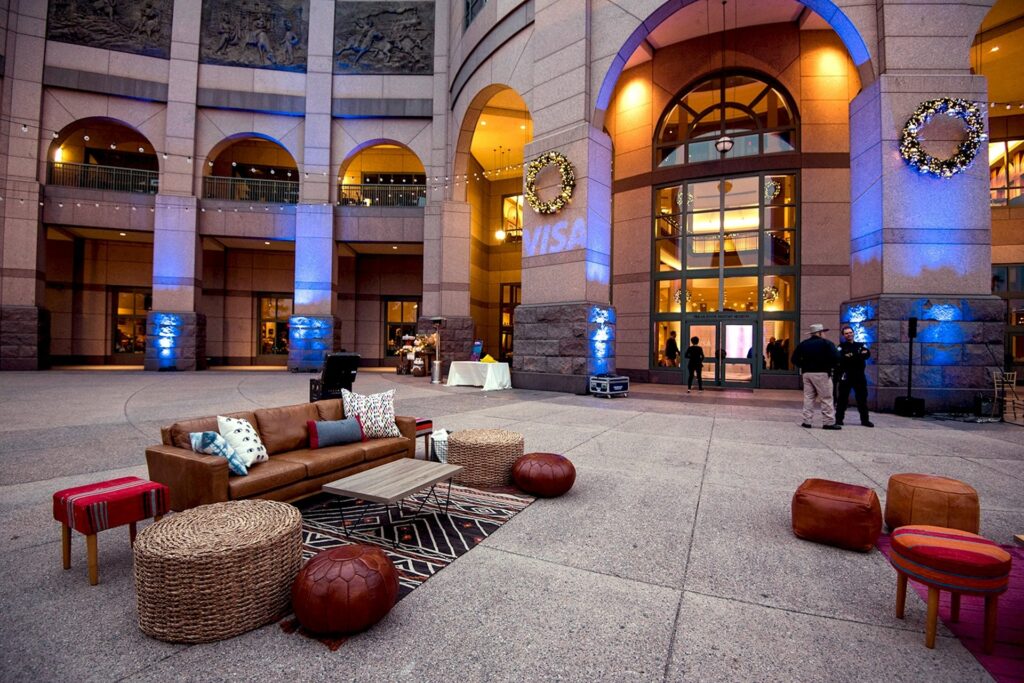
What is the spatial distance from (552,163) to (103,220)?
63.9ft

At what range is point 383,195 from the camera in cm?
2266

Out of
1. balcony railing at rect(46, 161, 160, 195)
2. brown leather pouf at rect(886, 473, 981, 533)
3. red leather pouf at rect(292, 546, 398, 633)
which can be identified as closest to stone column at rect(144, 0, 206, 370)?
balcony railing at rect(46, 161, 160, 195)

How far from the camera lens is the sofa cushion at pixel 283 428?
4.58 m

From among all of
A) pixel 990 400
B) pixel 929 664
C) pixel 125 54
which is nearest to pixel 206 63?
pixel 125 54

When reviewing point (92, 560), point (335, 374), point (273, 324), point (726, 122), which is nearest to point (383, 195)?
point (273, 324)

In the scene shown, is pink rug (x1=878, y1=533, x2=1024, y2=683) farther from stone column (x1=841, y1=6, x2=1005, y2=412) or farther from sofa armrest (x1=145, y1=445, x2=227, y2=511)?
stone column (x1=841, y1=6, x2=1005, y2=412)

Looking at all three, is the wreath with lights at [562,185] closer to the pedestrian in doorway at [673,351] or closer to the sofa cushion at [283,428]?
the pedestrian in doorway at [673,351]

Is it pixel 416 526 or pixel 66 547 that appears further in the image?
pixel 416 526

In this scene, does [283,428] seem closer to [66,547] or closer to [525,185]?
[66,547]

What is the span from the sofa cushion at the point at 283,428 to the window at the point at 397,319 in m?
21.4

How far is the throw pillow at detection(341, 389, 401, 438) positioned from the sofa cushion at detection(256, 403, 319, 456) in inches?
18.2

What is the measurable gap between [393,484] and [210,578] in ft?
4.68

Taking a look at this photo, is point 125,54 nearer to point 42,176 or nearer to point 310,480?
point 42,176

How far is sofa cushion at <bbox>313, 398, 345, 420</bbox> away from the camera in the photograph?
5.23 metres
